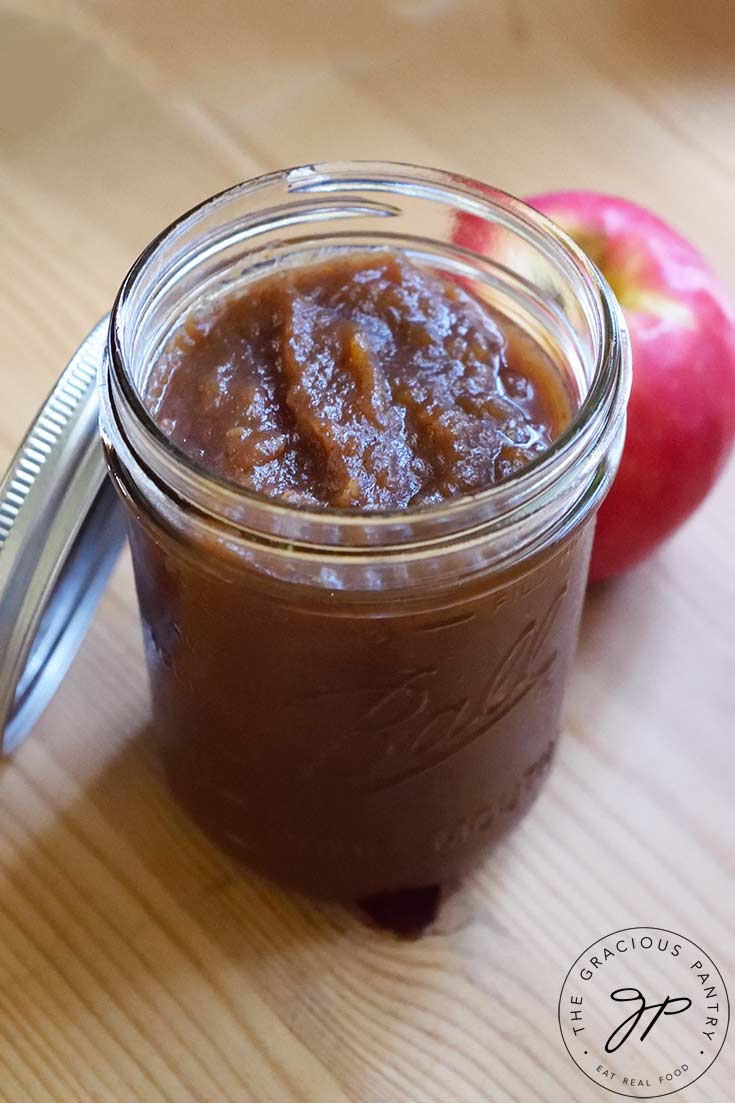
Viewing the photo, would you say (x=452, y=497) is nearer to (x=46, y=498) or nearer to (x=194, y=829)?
(x=46, y=498)

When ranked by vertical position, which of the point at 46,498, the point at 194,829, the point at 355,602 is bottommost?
the point at 194,829

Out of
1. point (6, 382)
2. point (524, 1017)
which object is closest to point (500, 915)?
point (524, 1017)

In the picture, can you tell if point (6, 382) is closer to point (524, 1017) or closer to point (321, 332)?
point (321, 332)

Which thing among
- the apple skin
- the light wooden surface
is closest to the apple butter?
the apple skin

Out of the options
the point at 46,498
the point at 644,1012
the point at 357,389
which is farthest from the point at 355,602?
the point at 644,1012

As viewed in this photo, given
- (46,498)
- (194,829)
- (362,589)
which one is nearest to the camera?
(362,589)

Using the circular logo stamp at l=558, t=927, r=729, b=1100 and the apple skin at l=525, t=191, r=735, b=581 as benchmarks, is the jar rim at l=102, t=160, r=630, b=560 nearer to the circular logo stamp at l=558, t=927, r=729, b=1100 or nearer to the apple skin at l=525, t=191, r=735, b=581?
the apple skin at l=525, t=191, r=735, b=581

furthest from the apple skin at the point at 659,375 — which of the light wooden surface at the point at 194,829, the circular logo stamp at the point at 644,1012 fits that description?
the circular logo stamp at the point at 644,1012
